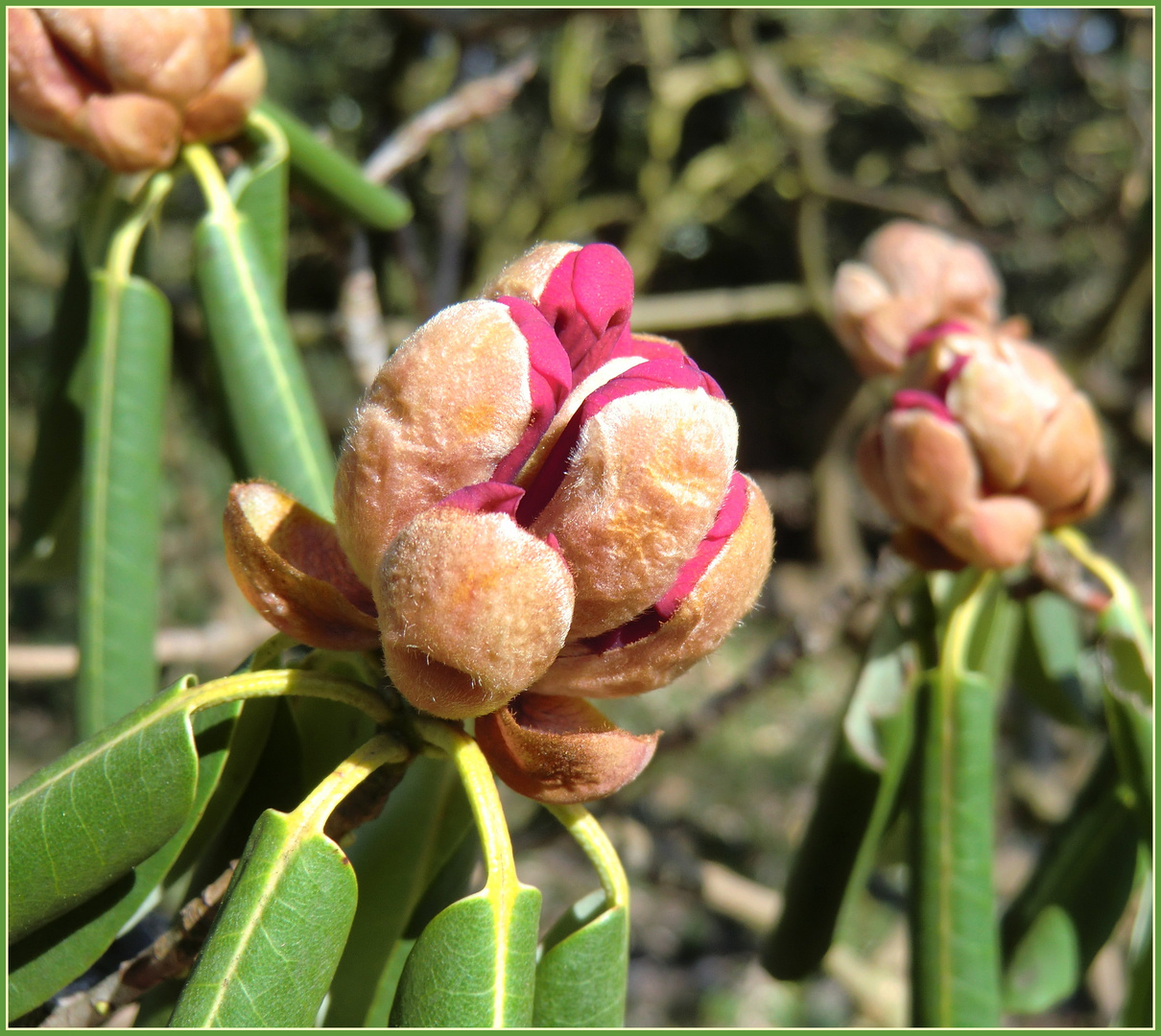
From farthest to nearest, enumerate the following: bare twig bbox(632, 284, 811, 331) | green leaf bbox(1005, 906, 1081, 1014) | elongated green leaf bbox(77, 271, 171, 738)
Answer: bare twig bbox(632, 284, 811, 331) < green leaf bbox(1005, 906, 1081, 1014) < elongated green leaf bbox(77, 271, 171, 738)

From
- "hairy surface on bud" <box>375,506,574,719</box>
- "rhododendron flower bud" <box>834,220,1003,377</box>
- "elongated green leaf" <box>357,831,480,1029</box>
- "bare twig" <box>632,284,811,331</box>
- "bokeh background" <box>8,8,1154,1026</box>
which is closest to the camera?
"hairy surface on bud" <box>375,506,574,719</box>

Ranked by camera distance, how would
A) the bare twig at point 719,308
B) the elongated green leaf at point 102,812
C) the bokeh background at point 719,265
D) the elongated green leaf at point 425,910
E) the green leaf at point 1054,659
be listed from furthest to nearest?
the bare twig at point 719,308, the bokeh background at point 719,265, the green leaf at point 1054,659, the elongated green leaf at point 425,910, the elongated green leaf at point 102,812

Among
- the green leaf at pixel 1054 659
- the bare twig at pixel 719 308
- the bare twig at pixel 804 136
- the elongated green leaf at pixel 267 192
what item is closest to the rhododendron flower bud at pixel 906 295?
the green leaf at pixel 1054 659

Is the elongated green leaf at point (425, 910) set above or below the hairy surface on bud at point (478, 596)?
below

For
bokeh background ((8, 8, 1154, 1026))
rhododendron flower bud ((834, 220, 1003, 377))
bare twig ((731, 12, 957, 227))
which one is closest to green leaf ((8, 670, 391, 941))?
bokeh background ((8, 8, 1154, 1026))

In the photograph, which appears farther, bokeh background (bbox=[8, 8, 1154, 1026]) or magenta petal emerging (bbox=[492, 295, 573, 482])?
bokeh background (bbox=[8, 8, 1154, 1026])

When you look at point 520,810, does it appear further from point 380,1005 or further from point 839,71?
point 839,71

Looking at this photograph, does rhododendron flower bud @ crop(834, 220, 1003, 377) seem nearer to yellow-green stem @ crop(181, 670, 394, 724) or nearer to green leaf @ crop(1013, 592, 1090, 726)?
green leaf @ crop(1013, 592, 1090, 726)

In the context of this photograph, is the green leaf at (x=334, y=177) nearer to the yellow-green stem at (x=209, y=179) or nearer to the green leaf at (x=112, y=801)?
the yellow-green stem at (x=209, y=179)

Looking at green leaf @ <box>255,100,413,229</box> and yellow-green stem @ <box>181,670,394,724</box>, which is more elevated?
green leaf @ <box>255,100,413,229</box>

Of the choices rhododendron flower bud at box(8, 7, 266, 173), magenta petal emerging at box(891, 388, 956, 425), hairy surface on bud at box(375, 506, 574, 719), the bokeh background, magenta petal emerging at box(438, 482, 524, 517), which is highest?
rhododendron flower bud at box(8, 7, 266, 173)
